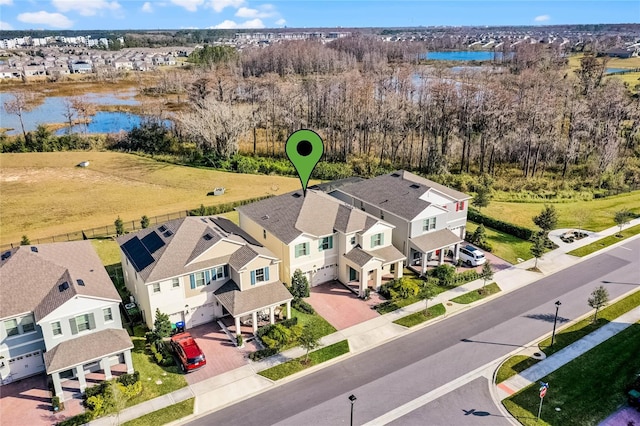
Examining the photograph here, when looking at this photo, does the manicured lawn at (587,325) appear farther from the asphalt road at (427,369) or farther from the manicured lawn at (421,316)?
the manicured lawn at (421,316)

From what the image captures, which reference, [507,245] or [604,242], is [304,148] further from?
[604,242]

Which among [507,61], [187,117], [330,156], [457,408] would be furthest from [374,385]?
[507,61]

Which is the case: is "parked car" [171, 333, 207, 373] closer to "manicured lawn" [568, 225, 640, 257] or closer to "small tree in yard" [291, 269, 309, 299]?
"small tree in yard" [291, 269, 309, 299]

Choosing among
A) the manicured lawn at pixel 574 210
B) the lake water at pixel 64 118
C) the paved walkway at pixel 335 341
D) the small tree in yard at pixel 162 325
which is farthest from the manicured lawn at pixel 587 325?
the lake water at pixel 64 118

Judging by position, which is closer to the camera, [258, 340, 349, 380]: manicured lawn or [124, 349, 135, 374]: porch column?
[124, 349, 135, 374]: porch column

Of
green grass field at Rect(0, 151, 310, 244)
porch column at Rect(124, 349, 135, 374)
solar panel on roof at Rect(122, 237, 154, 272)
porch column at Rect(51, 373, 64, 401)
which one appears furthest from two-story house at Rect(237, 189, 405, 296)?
green grass field at Rect(0, 151, 310, 244)
